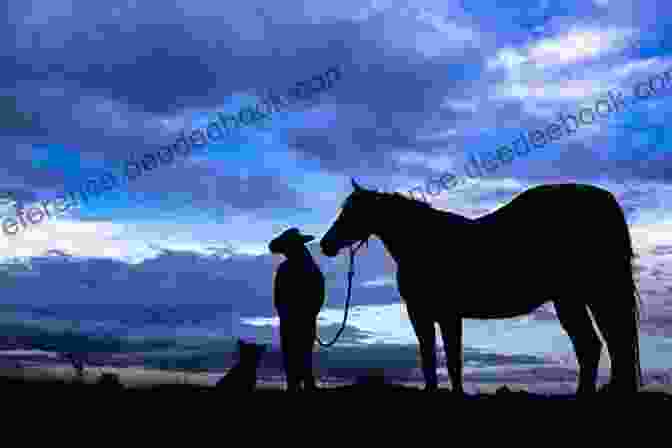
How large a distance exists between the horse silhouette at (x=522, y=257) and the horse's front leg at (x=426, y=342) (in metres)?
0.12

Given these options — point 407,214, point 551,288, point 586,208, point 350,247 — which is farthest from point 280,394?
point 586,208

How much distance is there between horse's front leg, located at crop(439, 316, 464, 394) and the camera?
1138 centimetres

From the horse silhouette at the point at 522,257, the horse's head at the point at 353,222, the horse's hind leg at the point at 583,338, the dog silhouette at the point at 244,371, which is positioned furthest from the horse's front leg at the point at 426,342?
the dog silhouette at the point at 244,371

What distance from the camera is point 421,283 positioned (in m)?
12.1

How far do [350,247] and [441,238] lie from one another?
155 cm

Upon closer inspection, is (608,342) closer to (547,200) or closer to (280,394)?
(547,200)

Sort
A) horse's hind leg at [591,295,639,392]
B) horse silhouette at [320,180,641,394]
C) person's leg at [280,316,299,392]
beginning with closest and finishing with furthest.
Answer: horse's hind leg at [591,295,639,392] < horse silhouette at [320,180,641,394] < person's leg at [280,316,299,392]

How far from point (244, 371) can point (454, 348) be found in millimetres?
3317

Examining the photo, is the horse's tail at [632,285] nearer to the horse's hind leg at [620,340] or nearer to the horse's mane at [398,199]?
the horse's hind leg at [620,340]

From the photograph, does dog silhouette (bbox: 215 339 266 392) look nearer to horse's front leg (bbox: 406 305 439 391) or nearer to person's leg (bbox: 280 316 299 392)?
person's leg (bbox: 280 316 299 392)

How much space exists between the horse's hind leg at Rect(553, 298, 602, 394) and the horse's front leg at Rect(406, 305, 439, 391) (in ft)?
7.63

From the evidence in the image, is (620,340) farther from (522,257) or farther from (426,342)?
(426,342)

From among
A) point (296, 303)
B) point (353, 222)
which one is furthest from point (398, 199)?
point (296, 303)

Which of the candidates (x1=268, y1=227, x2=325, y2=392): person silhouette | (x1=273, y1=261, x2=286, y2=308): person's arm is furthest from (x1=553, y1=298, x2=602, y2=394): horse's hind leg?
(x1=273, y1=261, x2=286, y2=308): person's arm
